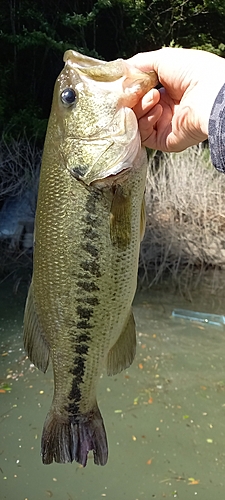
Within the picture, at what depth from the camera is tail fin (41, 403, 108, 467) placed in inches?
72.0

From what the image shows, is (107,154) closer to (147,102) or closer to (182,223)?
(147,102)

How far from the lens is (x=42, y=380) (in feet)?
13.7

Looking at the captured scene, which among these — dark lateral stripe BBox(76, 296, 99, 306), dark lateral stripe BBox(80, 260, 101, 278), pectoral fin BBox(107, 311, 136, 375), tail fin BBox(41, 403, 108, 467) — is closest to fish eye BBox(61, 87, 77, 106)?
dark lateral stripe BBox(80, 260, 101, 278)

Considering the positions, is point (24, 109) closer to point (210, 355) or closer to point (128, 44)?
point (128, 44)

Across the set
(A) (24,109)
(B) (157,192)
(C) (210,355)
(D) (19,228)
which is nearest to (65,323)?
(C) (210,355)

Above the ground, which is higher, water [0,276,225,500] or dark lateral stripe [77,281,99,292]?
dark lateral stripe [77,281,99,292]

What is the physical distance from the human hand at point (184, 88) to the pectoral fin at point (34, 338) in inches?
28.9

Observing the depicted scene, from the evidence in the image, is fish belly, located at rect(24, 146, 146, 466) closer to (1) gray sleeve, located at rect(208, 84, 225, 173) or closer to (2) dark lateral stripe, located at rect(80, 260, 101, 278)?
(2) dark lateral stripe, located at rect(80, 260, 101, 278)

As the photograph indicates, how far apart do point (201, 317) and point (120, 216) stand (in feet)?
12.6

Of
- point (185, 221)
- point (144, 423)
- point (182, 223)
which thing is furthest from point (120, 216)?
point (185, 221)

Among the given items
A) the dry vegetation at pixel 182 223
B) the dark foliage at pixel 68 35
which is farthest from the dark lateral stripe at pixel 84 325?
the dark foliage at pixel 68 35

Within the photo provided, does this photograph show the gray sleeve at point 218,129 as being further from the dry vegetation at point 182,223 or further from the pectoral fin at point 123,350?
the dry vegetation at point 182,223

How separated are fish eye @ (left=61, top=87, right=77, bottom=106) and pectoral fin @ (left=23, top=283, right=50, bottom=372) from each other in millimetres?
636

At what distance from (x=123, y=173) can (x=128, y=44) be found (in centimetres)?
1046
